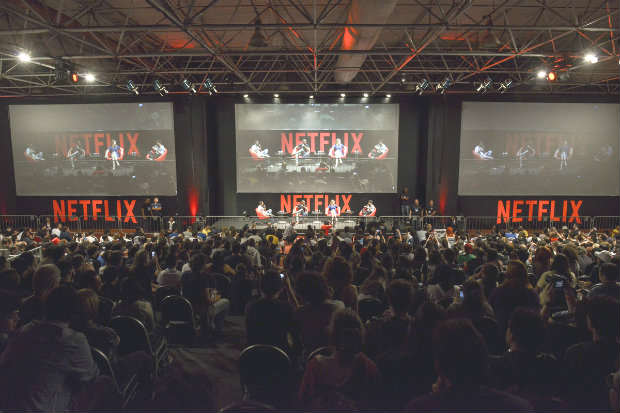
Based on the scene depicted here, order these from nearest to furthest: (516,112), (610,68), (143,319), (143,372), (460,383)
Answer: (460,383)
(143,372)
(143,319)
(610,68)
(516,112)

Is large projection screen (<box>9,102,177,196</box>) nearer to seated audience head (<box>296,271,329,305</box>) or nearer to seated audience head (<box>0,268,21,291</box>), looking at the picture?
seated audience head (<box>0,268,21,291</box>)

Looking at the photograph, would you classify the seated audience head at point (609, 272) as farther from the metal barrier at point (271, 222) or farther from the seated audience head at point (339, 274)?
the metal barrier at point (271, 222)

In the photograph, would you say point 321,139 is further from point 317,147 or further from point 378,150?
point 378,150

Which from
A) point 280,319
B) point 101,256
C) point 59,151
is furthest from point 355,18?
point 59,151

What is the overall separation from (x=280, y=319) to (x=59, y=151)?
16043 mm

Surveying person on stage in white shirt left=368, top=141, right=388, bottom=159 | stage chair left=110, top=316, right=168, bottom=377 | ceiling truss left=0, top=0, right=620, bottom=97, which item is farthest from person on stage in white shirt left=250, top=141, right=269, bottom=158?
stage chair left=110, top=316, right=168, bottom=377

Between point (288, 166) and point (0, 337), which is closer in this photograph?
point (0, 337)

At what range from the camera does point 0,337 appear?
9.71ft

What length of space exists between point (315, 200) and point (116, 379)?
12655 mm

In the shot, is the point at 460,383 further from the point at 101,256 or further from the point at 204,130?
the point at 204,130

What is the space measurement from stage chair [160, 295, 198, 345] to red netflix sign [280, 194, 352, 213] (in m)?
11.4

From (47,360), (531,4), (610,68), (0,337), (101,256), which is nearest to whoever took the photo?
(47,360)

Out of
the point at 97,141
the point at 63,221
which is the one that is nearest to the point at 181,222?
the point at 97,141

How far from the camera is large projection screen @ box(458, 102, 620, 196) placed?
14633mm
